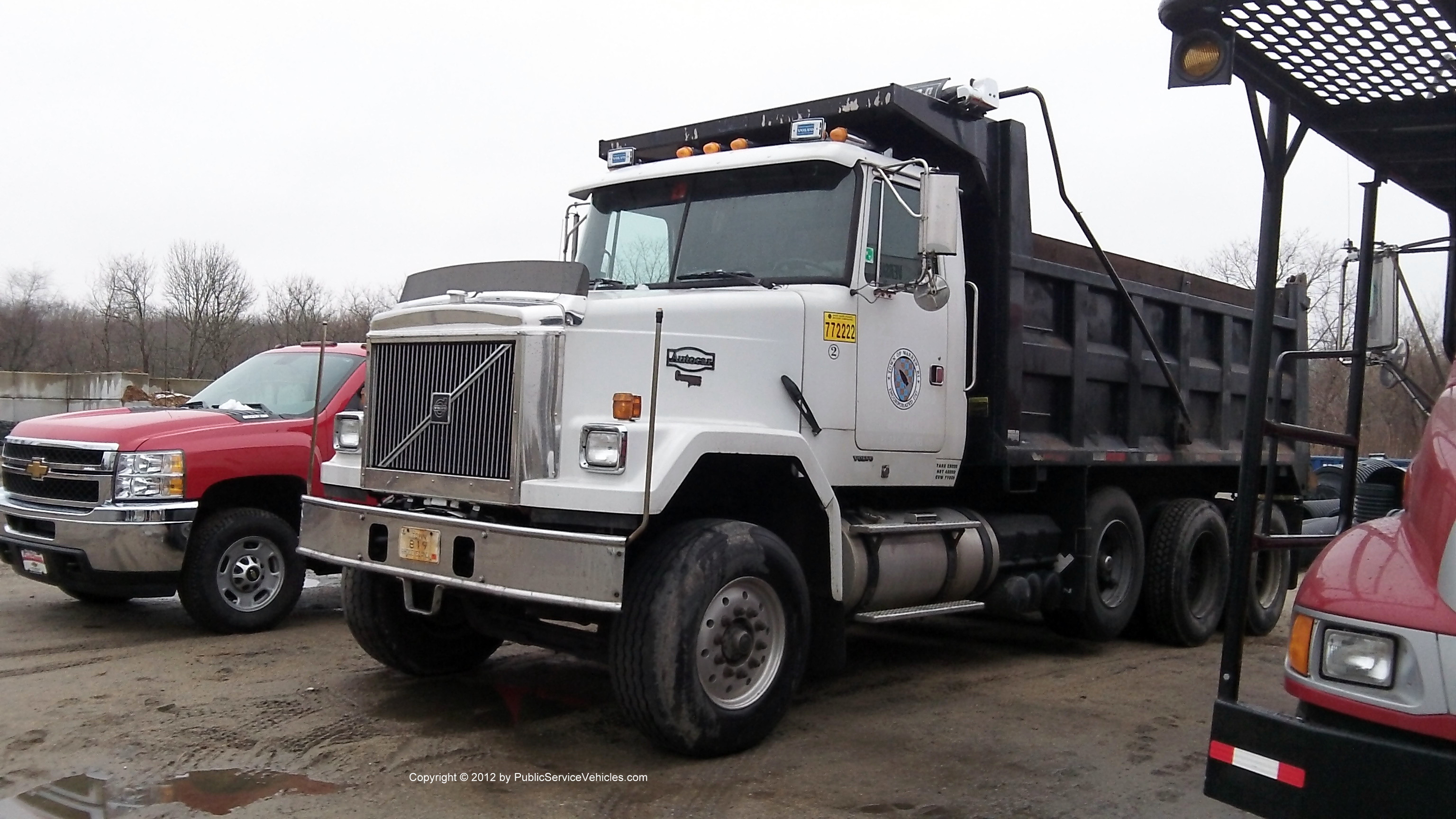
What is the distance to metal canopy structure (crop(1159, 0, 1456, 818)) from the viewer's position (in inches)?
127

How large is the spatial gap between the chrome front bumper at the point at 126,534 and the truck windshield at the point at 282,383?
4.00 feet

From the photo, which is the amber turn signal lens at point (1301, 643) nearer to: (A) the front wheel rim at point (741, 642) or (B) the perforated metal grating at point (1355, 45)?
(B) the perforated metal grating at point (1355, 45)

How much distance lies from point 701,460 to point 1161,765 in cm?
254

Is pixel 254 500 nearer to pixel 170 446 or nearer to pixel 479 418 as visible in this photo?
pixel 170 446

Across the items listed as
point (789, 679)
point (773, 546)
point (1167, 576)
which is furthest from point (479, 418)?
point (1167, 576)

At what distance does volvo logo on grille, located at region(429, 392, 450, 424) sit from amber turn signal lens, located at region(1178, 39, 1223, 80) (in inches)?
137

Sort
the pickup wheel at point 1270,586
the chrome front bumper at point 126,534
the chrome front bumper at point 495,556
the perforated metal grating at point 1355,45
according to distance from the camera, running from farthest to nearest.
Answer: the pickup wheel at point 1270,586, the chrome front bumper at point 126,534, the chrome front bumper at point 495,556, the perforated metal grating at point 1355,45

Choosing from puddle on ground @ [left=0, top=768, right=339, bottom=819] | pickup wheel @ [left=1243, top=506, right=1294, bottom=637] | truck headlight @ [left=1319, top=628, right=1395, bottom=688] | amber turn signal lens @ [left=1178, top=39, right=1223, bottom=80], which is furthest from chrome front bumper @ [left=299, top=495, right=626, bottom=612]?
pickup wheel @ [left=1243, top=506, right=1294, bottom=637]

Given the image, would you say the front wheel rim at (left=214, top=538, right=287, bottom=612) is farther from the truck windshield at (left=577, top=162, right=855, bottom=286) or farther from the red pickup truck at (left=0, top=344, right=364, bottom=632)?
the truck windshield at (left=577, top=162, right=855, bottom=286)

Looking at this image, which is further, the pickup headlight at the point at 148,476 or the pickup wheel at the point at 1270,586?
the pickup wheel at the point at 1270,586

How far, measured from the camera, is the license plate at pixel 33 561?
8000 mm

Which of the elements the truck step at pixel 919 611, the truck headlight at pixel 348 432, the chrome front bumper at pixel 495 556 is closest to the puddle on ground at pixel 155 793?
the chrome front bumper at pixel 495 556

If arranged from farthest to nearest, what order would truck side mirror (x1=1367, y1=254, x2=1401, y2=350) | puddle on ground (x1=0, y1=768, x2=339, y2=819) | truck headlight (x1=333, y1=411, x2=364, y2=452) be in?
truck headlight (x1=333, y1=411, x2=364, y2=452)
truck side mirror (x1=1367, y1=254, x2=1401, y2=350)
puddle on ground (x1=0, y1=768, x2=339, y2=819)

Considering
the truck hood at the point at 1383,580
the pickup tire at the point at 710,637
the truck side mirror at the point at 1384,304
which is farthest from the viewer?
the pickup tire at the point at 710,637
